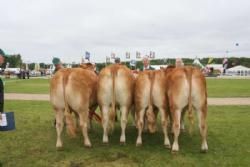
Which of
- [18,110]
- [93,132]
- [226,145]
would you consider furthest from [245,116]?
[18,110]

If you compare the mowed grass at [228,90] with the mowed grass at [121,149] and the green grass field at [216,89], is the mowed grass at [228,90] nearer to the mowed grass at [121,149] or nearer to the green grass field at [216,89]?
the green grass field at [216,89]

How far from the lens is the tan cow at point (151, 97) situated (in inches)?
360

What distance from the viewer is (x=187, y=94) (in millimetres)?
8688

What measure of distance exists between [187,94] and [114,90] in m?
1.76

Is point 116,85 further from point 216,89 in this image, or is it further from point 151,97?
point 216,89

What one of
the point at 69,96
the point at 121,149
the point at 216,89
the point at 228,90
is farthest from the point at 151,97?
the point at 216,89

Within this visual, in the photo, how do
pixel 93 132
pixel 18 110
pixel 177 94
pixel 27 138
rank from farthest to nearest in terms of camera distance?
pixel 18 110 → pixel 93 132 → pixel 27 138 → pixel 177 94

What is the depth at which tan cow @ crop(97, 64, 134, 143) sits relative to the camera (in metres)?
9.26

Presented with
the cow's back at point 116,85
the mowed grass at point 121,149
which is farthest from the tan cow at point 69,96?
the mowed grass at point 121,149

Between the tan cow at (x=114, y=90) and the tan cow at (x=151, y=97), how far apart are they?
9.6 inches

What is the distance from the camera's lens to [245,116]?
14.2 m

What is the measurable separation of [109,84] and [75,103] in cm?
94

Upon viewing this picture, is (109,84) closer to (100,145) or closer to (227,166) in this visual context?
(100,145)

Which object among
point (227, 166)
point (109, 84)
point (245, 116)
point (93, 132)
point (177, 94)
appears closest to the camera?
point (227, 166)
